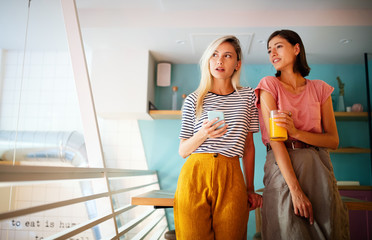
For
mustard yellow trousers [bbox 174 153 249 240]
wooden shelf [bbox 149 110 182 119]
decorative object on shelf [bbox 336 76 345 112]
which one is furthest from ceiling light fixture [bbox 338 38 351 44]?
mustard yellow trousers [bbox 174 153 249 240]

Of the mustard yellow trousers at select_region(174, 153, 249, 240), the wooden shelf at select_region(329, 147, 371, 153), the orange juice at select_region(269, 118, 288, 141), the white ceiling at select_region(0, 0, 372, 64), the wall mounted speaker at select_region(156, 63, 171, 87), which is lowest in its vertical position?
the mustard yellow trousers at select_region(174, 153, 249, 240)

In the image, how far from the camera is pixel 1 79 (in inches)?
122

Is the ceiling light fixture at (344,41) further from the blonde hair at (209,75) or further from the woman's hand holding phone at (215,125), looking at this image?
the woman's hand holding phone at (215,125)

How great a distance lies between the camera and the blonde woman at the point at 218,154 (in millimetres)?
900

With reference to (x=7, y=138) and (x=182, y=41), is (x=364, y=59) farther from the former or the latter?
(x=7, y=138)

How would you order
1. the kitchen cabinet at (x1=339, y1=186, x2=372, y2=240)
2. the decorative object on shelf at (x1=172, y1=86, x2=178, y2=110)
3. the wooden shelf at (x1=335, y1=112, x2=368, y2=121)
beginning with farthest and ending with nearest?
the decorative object on shelf at (x1=172, y1=86, x2=178, y2=110), the wooden shelf at (x1=335, y1=112, x2=368, y2=121), the kitchen cabinet at (x1=339, y1=186, x2=372, y2=240)

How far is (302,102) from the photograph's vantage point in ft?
3.29

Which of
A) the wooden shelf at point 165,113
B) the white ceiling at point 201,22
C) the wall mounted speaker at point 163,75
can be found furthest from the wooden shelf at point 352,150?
the wall mounted speaker at point 163,75

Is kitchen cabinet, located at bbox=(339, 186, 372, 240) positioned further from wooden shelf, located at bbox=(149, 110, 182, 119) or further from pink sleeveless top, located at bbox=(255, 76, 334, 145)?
pink sleeveless top, located at bbox=(255, 76, 334, 145)

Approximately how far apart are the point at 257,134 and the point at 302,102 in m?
1.90

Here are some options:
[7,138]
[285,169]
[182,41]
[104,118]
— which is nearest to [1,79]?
[7,138]

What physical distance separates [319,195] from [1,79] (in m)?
3.47

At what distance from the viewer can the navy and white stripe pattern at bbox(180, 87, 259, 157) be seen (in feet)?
3.22

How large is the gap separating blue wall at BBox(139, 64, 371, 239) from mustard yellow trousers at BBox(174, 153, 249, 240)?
77.4 inches
